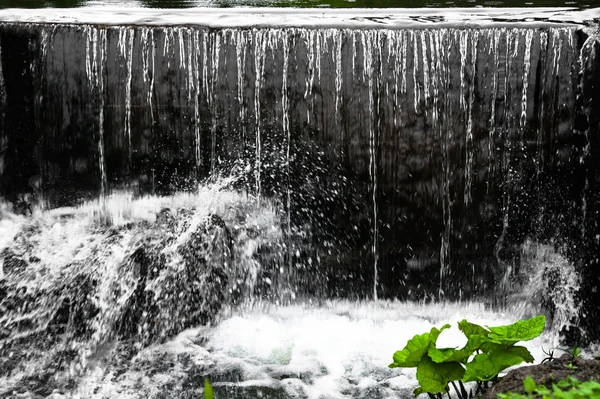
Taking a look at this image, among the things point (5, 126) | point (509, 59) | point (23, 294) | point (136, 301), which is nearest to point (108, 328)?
point (136, 301)

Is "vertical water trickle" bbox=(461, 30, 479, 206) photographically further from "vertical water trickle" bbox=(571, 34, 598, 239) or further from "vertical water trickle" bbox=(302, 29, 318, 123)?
"vertical water trickle" bbox=(302, 29, 318, 123)

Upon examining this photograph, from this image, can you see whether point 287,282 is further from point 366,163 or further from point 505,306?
point 505,306

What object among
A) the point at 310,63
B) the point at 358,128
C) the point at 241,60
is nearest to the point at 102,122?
the point at 241,60

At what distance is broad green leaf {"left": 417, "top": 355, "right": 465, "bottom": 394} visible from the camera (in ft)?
13.7

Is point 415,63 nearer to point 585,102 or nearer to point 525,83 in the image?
point 525,83

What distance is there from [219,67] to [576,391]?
3.59 meters

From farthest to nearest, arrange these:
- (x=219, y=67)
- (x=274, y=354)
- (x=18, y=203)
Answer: (x=18, y=203)
(x=219, y=67)
(x=274, y=354)

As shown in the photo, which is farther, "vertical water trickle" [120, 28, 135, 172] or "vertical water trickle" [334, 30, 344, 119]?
"vertical water trickle" [120, 28, 135, 172]

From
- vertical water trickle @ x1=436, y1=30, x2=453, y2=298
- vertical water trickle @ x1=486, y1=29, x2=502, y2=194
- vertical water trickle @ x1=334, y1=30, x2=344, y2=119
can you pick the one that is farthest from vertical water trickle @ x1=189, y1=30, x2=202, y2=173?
vertical water trickle @ x1=486, y1=29, x2=502, y2=194

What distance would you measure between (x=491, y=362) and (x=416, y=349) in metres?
0.38

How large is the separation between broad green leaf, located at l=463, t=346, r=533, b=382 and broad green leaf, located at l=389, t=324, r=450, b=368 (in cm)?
23

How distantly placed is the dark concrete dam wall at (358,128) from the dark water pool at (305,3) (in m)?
1.30

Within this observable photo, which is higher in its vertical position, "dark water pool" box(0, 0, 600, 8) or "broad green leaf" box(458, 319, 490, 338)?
"dark water pool" box(0, 0, 600, 8)

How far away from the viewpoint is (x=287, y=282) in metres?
6.05
